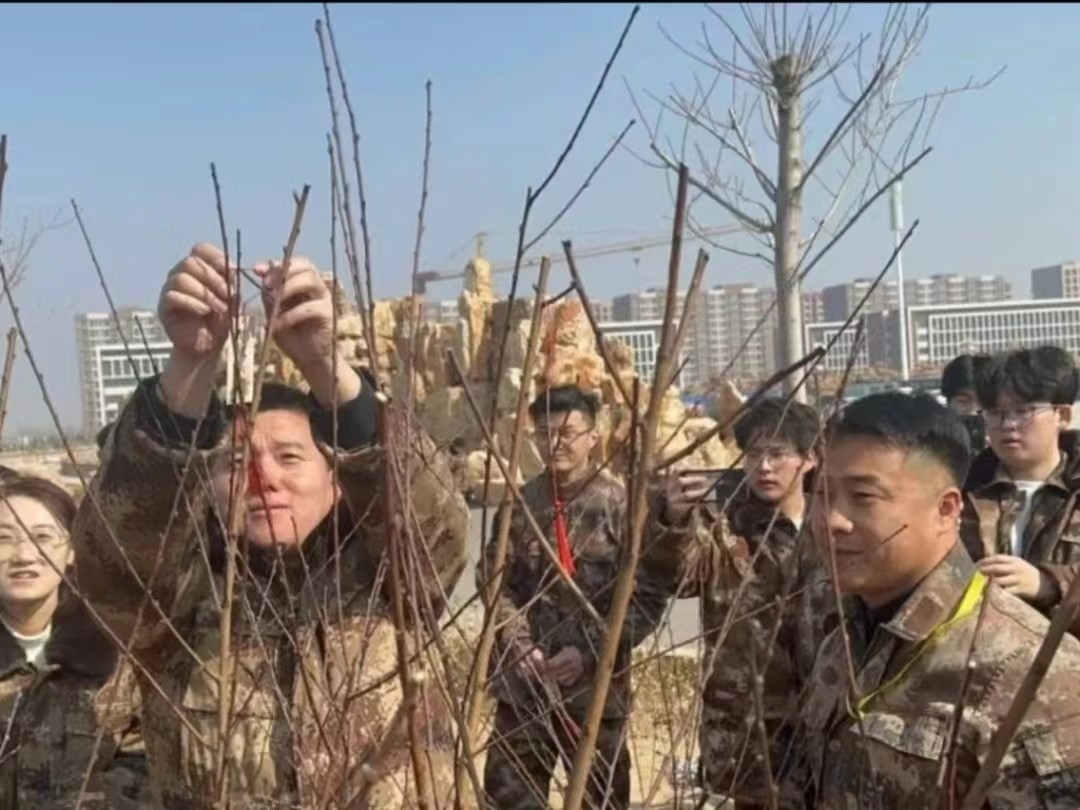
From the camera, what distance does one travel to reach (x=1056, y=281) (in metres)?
9.09

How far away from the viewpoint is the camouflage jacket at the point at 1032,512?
2.67 meters

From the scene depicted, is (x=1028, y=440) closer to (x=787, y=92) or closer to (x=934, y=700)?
(x=934, y=700)

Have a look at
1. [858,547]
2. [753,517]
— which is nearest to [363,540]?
[858,547]

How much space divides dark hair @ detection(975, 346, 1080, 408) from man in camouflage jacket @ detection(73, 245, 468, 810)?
191 centimetres

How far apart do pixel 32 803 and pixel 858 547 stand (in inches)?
64.2

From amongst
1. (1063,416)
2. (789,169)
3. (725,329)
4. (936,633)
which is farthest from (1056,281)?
(725,329)

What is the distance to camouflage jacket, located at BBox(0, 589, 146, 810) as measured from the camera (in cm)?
226

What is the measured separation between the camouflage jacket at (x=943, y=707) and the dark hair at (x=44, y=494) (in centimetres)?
152

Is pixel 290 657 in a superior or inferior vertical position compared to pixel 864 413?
inferior

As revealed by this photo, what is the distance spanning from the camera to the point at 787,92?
5.06m

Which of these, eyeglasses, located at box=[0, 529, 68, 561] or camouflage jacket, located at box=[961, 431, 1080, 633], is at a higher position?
eyeglasses, located at box=[0, 529, 68, 561]

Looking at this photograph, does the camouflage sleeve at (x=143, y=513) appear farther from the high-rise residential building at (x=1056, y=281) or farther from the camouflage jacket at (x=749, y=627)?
the high-rise residential building at (x=1056, y=281)

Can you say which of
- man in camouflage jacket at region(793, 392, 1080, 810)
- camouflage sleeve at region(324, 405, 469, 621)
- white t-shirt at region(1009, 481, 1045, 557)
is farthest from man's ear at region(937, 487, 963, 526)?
white t-shirt at region(1009, 481, 1045, 557)

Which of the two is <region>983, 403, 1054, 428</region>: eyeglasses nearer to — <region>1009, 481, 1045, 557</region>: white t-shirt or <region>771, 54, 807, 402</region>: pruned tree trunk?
<region>1009, 481, 1045, 557</region>: white t-shirt
